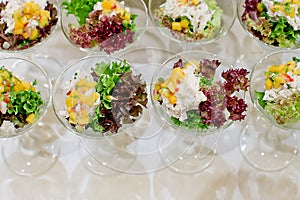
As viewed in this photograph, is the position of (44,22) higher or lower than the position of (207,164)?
higher

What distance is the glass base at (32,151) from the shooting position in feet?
7.39

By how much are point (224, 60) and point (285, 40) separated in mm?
299

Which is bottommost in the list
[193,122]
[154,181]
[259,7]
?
[154,181]

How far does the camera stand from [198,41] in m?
2.34

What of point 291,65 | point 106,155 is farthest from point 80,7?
point 291,65

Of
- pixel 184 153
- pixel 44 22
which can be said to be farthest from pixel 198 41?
pixel 44 22

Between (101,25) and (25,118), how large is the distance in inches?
20.3

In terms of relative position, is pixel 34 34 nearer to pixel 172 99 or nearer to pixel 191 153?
pixel 172 99

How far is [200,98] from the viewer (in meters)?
2.06

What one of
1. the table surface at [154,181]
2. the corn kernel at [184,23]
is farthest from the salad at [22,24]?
the corn kernel at [184,23]

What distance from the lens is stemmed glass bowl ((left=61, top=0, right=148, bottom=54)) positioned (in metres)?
2.29

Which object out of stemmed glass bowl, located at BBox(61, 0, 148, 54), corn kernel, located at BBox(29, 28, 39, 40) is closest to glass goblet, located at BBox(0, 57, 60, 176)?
corn kernel, located at BBox(29, 28, 39, 40)

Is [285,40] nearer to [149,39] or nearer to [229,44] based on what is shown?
[229,44]

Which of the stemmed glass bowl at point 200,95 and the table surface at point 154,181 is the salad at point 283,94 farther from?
the table surface at point 154,181
